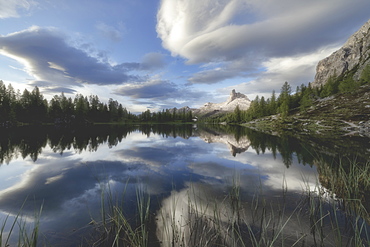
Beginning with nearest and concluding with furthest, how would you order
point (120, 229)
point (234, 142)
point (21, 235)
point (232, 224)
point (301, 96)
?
point (232, 224)
point (120, 229)
point (21, 235)
point (234, 142)
point (301, 96)

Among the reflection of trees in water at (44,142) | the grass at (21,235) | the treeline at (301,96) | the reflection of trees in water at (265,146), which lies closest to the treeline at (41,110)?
the reflection of trees in water at (44,142)

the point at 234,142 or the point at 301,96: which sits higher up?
the point at 301,96

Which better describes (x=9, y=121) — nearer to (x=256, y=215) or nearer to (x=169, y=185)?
(x=169, y=185)

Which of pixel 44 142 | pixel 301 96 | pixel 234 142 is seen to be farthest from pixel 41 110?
pixel 301 96

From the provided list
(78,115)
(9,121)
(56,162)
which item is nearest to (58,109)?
(78,115)

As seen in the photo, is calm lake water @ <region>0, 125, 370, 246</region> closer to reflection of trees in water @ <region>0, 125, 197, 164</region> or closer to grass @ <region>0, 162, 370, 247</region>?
grass @ <region>0, 162, 370, 247</region>

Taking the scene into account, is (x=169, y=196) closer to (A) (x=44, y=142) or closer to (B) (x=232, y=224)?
(B) (x=232, y=224)

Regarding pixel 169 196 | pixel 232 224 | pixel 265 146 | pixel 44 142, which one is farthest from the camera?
pixel 44 142

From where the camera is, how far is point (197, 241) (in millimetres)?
5863

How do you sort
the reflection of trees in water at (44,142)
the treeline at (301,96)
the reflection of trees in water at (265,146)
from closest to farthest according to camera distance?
the reflection of trees in water at (265,146) < the reflection of trees in water at (44,142) < the treeline at (301,96)

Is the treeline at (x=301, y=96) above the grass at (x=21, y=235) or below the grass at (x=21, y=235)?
above

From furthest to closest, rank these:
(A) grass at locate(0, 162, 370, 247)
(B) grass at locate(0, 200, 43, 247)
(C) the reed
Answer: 1. (A) grass at locate(0, 162, 370, 247)
2. (C) the reed
3. (B) grass at locate(0, 200, 43, 247)

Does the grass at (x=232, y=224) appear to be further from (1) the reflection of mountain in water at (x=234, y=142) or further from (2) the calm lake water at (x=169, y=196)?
(1) the reflection of mountain in water at (x=234, y=142)

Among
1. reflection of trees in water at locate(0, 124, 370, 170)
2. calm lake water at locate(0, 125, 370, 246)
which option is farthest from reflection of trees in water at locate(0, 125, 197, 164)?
calm lake water at locate(0, 125, 370, 246)
